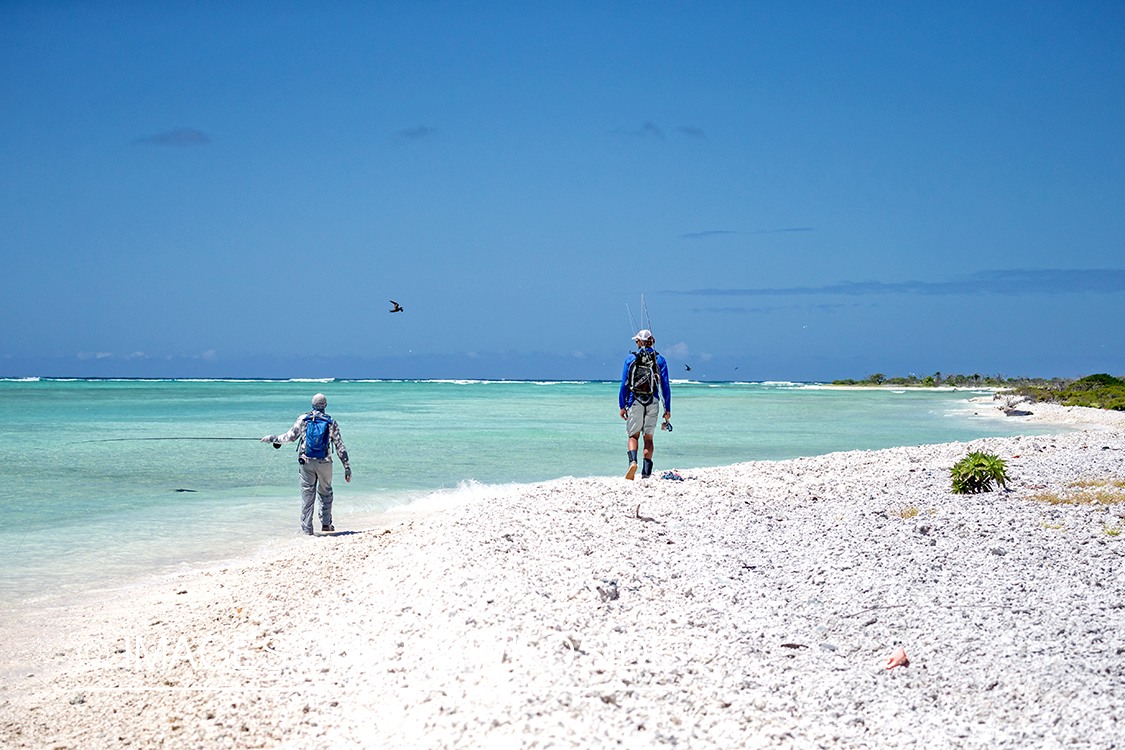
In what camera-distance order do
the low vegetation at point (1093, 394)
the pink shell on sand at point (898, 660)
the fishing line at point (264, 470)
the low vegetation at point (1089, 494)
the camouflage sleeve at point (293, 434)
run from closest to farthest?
the pink shell on sand at point (898, 660) < the low vegetation at point (1089, 494) < the camouflage sleeve at point (293, 434) < the fishing line at point (264, 470) < the low vegetation at point (1093, 394)

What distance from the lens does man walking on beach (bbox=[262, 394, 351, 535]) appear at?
10.5 meters

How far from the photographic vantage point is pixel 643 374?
456 inches

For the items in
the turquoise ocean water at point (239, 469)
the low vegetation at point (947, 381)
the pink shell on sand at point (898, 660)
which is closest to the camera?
the pink shell on sand at point (898, 660)

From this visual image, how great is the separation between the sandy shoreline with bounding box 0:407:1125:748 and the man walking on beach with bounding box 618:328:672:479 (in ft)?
10.6

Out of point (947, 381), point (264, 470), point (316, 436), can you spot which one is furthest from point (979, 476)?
point (947, 381)

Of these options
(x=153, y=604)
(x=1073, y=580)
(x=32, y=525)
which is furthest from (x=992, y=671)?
(x=32, y=525)

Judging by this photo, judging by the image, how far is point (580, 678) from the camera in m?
4.45

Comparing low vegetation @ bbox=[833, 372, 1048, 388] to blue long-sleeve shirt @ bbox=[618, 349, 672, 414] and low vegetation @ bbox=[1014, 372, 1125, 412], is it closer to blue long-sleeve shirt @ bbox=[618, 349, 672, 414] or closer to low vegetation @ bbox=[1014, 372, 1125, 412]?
low vegetation @ bbox=[1014, 372, 1125, 412]

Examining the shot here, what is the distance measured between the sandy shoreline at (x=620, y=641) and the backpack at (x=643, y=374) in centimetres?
322

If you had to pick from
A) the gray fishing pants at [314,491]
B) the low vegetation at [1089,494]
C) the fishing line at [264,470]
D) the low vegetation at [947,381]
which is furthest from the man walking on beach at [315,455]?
the low vegetation at [947,381]

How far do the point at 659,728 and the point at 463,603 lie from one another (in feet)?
6.76

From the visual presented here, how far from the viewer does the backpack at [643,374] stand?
11.6 metres

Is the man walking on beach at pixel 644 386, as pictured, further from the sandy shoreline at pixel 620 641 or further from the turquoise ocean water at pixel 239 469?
the turquoise ocean water at pixel 239 469

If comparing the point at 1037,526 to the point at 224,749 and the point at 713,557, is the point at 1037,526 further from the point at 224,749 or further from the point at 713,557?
the point at 224,749
